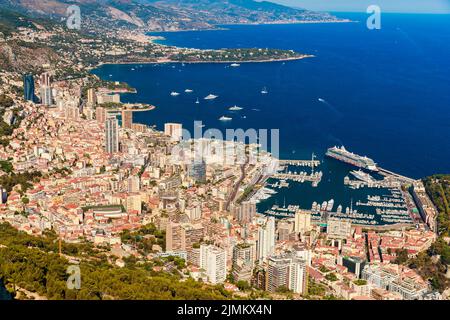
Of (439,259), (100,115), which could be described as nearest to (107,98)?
(100,115)

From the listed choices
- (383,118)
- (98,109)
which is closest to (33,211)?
(98,109)

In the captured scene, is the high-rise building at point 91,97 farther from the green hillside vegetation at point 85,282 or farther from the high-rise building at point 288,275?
the high-rise building at point 288,275

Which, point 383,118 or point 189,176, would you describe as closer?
point 189,176

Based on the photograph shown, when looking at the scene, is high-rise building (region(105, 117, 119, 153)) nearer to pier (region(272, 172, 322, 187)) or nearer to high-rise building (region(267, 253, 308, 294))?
pier (region(272, 172, 322, 187))

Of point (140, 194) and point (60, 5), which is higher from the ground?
point (60, 5)

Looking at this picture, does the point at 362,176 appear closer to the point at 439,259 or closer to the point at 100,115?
the point at 439,259

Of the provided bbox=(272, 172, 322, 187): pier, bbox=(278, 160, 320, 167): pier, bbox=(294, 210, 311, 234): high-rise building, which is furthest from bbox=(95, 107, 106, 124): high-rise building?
bbox=(294, 210, 311, 234): high-rise building

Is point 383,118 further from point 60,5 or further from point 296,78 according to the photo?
point 60,5
